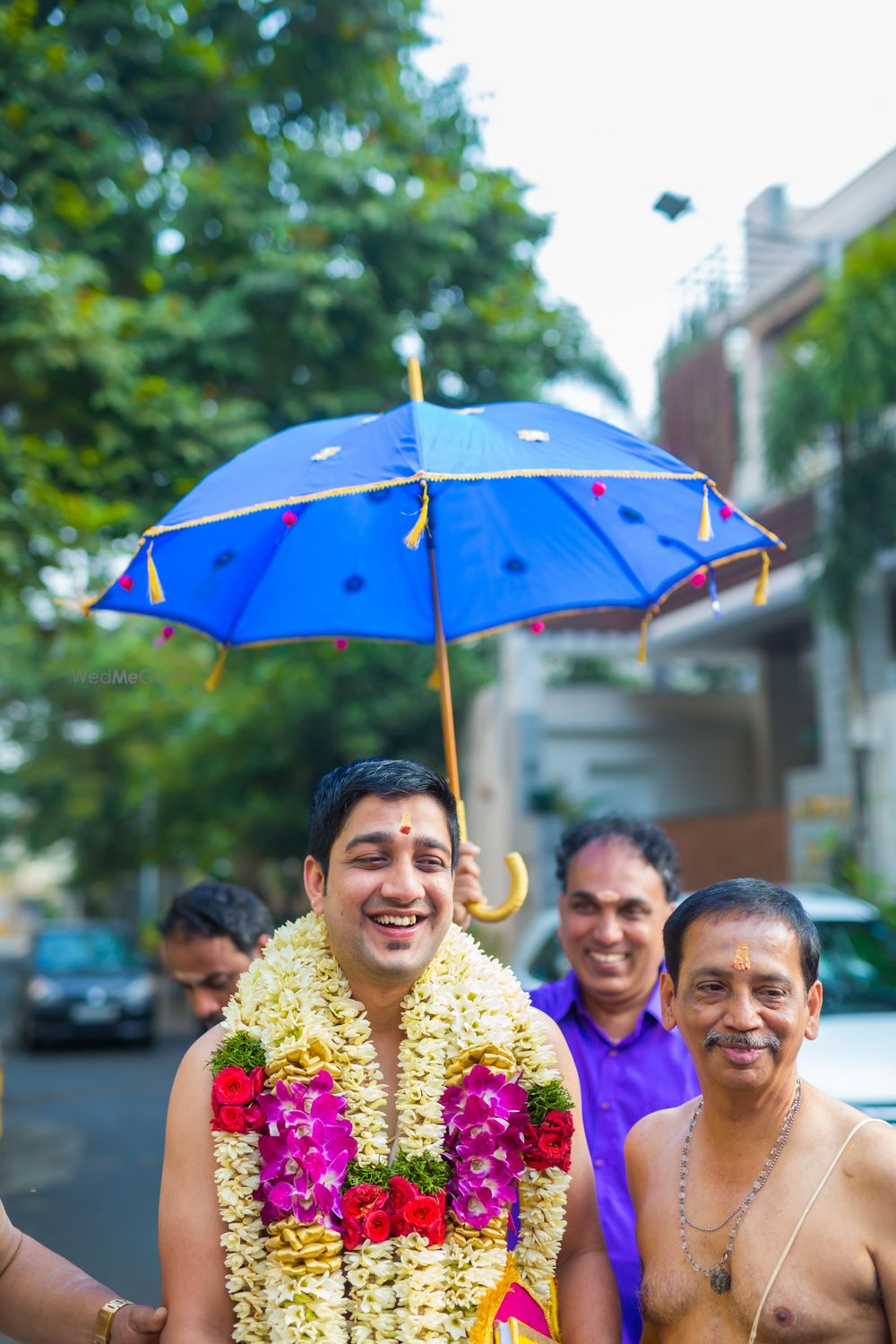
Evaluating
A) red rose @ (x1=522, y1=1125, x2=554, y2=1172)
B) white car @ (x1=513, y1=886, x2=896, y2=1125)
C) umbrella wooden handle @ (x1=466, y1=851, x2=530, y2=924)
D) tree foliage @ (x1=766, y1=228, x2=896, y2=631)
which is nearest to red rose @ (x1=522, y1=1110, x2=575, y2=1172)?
red rose @ (x1=522, y1=1125, x2=554, y2=1172)

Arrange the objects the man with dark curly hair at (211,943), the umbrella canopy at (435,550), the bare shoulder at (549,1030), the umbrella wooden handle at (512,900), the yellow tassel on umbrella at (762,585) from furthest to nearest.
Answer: the yellow tassel on umbrella at (762,585)
the man with dark curly hair at (211,943)
the umbrella canopy at (435,550)
the umbrella wooden handle at (512,900)
the bare shoulder at (549,1030)

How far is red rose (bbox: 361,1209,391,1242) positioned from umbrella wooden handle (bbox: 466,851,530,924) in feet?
3.61

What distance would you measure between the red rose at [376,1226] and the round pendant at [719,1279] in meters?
0.56

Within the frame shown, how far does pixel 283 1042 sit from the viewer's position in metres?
2.47

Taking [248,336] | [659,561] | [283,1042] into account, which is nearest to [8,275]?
[248,336]

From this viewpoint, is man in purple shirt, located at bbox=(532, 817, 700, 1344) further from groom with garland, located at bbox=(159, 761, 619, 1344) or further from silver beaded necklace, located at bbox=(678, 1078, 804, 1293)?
silver beaded necklace, located at bbox=(678, 1078, 804, 1293)

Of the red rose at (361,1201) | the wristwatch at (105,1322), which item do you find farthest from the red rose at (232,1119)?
the wristwatch at (105,1322)

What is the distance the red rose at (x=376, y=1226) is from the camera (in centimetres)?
235

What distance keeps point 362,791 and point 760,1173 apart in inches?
38.3

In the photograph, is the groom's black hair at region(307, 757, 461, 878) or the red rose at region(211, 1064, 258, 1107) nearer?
the red rose at region(211, 1064, 258, 1107)

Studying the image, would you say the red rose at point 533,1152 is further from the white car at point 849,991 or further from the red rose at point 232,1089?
the white car at point 849,991

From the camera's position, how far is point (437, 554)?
4.09m

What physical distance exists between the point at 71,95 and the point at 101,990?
11.3 m

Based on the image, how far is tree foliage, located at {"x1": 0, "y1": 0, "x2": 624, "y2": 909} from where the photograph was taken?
7840mm
